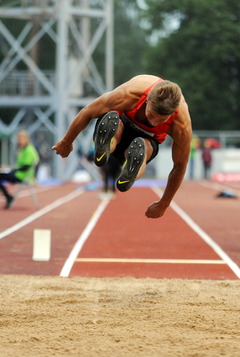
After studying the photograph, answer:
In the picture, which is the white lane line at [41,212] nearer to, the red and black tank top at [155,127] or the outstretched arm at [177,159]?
the outstretched arm at [177,159]

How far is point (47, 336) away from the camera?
4.08 meters

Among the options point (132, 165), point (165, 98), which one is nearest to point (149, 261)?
point (132, 165)

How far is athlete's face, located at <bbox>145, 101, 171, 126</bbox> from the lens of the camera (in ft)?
15.3

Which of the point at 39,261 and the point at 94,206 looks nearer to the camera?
the point at 39,261

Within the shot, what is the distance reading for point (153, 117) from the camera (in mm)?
4730

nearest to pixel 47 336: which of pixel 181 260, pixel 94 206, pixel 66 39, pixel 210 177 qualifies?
pixel 181 260

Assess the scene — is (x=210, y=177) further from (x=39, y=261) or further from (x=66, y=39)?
(x=39, y=261)

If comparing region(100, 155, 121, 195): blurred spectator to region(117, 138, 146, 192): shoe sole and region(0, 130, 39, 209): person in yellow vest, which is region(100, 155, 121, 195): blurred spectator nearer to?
region(0, 130, 39, 209): person in yellow vest

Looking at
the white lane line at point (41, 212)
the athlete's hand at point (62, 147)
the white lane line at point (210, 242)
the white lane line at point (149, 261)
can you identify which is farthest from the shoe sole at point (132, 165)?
the white lane line at point (41, 212)

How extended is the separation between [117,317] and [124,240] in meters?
4.23

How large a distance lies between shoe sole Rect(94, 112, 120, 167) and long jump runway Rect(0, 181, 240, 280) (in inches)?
73.7

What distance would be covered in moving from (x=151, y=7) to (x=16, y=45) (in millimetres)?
12431

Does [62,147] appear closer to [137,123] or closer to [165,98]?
[137,123]

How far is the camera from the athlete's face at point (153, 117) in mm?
4649
